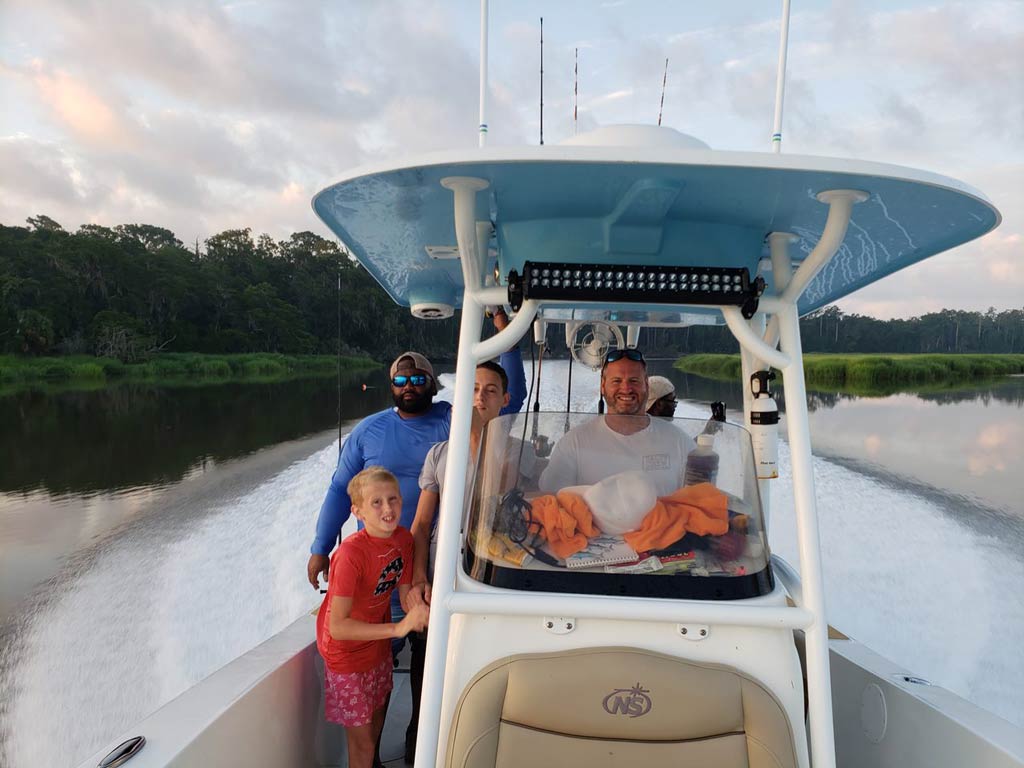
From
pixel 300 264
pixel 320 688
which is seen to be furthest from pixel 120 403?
pixel 300 264

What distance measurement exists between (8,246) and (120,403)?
86.7ft

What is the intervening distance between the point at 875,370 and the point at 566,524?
35443 millimetres

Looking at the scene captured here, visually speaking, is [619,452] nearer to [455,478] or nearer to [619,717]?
[455,478]

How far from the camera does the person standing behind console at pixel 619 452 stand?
1730mm

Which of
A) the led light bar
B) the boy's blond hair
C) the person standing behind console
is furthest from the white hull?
the led light bar

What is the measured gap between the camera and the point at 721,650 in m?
1.49

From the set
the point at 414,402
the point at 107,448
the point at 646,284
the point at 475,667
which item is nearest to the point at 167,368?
the point at 107,448

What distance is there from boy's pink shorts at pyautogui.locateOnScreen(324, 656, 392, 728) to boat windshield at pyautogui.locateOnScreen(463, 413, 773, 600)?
2.16 feet

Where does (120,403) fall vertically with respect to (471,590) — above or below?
above

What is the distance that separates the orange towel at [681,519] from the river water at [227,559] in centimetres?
400

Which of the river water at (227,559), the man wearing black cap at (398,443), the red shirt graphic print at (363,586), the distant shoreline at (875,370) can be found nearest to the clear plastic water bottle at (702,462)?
the red shirt graphic print at (363,586)

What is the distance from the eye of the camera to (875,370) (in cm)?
3234

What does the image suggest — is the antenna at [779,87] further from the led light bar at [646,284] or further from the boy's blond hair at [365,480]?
the boy's blond hair at [365,480]

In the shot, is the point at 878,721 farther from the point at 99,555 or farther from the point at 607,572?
the point at 99,555
